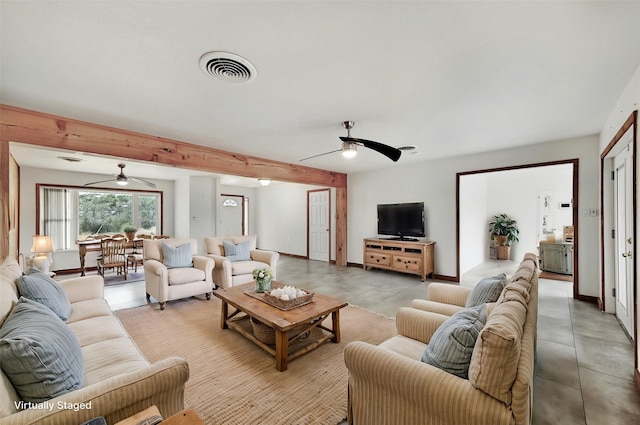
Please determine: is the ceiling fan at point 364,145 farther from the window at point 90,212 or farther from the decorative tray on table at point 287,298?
the window at point 90,212

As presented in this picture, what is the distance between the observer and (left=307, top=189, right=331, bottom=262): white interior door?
7.48m

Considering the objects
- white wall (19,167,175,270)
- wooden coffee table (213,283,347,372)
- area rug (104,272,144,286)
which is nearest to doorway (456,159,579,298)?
wooden coffee table (213,283,347,372)

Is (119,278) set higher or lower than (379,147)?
lower

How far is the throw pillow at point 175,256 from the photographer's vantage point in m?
3.99

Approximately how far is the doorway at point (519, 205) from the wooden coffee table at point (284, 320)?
12.8 feet

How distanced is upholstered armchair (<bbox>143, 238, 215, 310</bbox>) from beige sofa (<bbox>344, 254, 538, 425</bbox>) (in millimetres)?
3099

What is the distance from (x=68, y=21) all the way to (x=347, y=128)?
2382 mm

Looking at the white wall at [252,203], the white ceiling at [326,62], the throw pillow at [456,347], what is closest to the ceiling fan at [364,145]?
the white ceiling at [326,62]

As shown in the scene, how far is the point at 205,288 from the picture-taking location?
4.04 m

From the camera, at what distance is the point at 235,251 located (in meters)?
4.66

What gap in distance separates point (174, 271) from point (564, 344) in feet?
15.2

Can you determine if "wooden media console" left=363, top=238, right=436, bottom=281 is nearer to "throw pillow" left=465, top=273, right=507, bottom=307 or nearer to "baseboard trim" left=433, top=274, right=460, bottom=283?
"baseboard trim" left=433, top=274, right=460, bottom=283

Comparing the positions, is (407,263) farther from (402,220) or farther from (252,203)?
(252,203)

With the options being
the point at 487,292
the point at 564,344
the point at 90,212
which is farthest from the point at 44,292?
the point at 90,212
